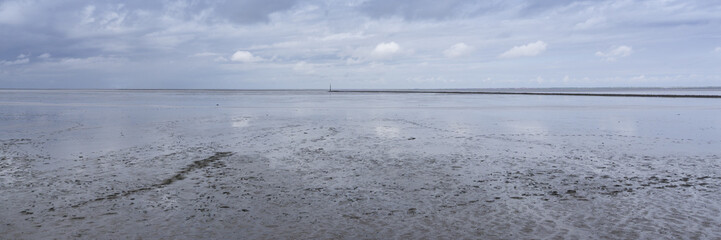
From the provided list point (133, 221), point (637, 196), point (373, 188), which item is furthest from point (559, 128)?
point (133, 221)

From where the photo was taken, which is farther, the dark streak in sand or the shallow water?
the dark streak in sand

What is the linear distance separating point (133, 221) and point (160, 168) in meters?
4.97

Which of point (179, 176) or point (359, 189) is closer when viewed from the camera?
point (359, 189)

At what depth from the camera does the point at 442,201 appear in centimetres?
873

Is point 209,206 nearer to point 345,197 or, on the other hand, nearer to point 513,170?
point 345,197

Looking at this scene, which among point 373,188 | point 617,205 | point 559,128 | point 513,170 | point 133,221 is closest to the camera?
point 133,221

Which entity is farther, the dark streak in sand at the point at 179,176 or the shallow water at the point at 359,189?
the dark streak in sand at the point at 179,176

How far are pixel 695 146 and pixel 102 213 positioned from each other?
19.5 m

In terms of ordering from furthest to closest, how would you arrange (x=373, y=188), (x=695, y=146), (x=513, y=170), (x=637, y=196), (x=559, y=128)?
1. (x=559, y=128)
2. (x=695, y=146)
3. (x=513, y=170)
4. (x=373, y=188)
5. (x=637, y=196)

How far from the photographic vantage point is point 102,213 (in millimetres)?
7840

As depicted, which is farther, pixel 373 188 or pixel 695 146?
pixel 695 146

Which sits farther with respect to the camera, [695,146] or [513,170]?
[695,146]

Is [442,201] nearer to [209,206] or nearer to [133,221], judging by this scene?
[209,206]

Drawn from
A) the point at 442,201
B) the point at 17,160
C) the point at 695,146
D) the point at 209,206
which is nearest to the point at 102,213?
the point at 209,206
